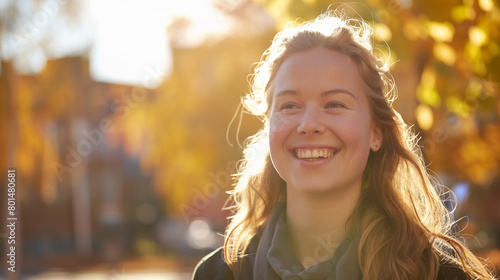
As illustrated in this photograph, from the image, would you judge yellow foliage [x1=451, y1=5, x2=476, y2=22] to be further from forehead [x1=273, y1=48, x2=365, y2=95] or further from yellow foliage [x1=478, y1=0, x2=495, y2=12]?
forehead [x1=273, y1=48, x2=365, y2=95]

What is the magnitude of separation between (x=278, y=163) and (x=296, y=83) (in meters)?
0.31

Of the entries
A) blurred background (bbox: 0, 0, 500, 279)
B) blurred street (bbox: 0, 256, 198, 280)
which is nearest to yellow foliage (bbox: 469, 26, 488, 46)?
blurred background (bbox: 0, 0, 500, 279)

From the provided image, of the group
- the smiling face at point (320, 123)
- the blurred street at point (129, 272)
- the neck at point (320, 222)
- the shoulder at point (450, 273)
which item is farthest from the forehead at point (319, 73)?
the blurred street at point (129, 272)

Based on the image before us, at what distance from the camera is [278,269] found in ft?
7.41

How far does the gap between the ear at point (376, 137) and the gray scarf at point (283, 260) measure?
15.6 inches

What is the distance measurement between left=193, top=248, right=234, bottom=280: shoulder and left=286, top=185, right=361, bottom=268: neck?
12.5 inches

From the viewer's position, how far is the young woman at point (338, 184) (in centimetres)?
226

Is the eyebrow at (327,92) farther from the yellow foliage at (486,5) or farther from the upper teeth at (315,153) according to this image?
the yellow foliage at (486,5)

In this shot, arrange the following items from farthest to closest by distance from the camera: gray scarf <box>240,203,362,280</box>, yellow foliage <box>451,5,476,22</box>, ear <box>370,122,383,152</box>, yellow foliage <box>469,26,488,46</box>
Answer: yellow foliage <box>469,26,488,46</box> < yellow foliage <box>451,5,476,22</box> < ear <box>370,122,383,152</box> < gray scarf <box>240,203,362,280</box>

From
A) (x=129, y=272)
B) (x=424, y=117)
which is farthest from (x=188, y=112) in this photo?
(x=424, y=117)

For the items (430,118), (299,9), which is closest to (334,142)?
(299,9)

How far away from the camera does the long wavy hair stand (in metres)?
2.28

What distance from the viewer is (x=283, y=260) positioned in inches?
90.7

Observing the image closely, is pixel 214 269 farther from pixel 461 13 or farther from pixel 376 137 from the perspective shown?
pixel 461 13
